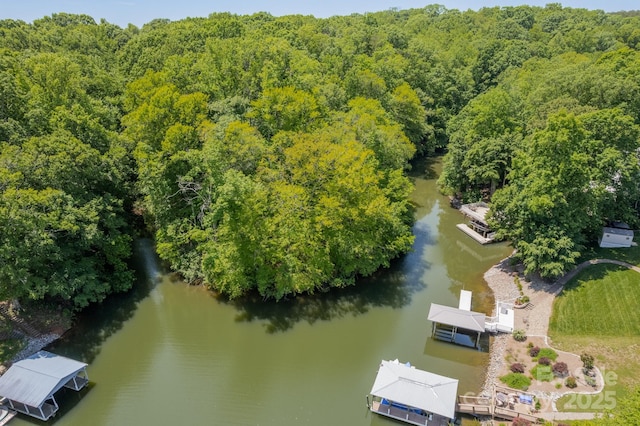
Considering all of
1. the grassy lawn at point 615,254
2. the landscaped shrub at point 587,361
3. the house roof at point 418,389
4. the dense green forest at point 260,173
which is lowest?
the landscaped shrub at point 587,361

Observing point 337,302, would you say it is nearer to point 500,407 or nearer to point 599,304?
point 500,407

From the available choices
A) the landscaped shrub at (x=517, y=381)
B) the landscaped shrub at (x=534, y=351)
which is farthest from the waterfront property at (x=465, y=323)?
the landscaped shrub at (x=517, y=381)

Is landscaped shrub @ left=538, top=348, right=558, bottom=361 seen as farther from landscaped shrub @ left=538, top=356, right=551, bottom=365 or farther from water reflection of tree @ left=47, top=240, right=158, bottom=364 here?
water reflection of tree @ left=47, top=240, right=158, bottom=364

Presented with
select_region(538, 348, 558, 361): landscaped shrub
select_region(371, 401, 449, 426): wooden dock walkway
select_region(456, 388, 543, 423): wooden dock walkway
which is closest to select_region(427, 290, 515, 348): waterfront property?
select_region(538, 348, 558, 361): landscaped shrub

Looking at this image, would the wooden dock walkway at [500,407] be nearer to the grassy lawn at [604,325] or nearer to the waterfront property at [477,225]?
the grassy lawn at [604,325]

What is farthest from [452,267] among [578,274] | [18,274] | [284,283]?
[18,274]

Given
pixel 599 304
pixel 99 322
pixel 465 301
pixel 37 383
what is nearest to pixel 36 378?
pixel 37 383
